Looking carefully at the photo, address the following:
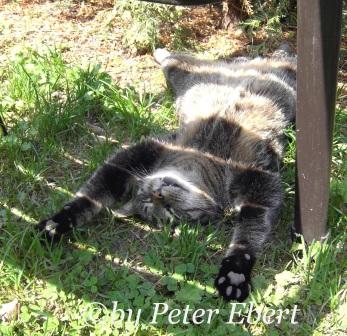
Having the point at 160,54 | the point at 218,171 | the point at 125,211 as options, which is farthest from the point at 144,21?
the point at 125,211

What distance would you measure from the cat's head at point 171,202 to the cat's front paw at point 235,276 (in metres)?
0.42

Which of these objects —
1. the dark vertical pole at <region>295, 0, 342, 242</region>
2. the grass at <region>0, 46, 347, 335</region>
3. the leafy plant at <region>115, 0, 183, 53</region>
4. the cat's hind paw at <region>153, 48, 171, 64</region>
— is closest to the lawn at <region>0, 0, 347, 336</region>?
the grass at <region>0, 46, 347, 335</region>

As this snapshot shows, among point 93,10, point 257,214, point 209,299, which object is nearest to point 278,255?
point 257,214

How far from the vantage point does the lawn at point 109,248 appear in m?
2.53

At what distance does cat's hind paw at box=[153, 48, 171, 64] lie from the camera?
4.44 meters

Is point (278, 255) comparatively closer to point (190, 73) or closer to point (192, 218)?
point (192, 218)

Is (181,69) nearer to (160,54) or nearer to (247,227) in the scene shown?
(160,54)

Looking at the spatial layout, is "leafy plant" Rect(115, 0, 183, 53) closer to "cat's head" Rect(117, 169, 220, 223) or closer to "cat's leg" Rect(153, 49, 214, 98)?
"cat's leg" Rect(153, 49, 214, 98)

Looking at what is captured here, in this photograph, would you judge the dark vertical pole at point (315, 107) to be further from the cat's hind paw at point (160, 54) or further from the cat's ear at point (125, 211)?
the cat's hind paw at point (160, 54)

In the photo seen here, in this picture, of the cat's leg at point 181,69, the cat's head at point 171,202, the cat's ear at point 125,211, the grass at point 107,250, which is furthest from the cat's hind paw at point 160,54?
the cat's ear at point 125,211

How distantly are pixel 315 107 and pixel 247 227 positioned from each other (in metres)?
0.88

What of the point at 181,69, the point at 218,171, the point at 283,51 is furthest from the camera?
the point at 283,51

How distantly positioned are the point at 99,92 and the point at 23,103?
0.54 m

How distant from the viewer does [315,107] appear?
8.03 ft
